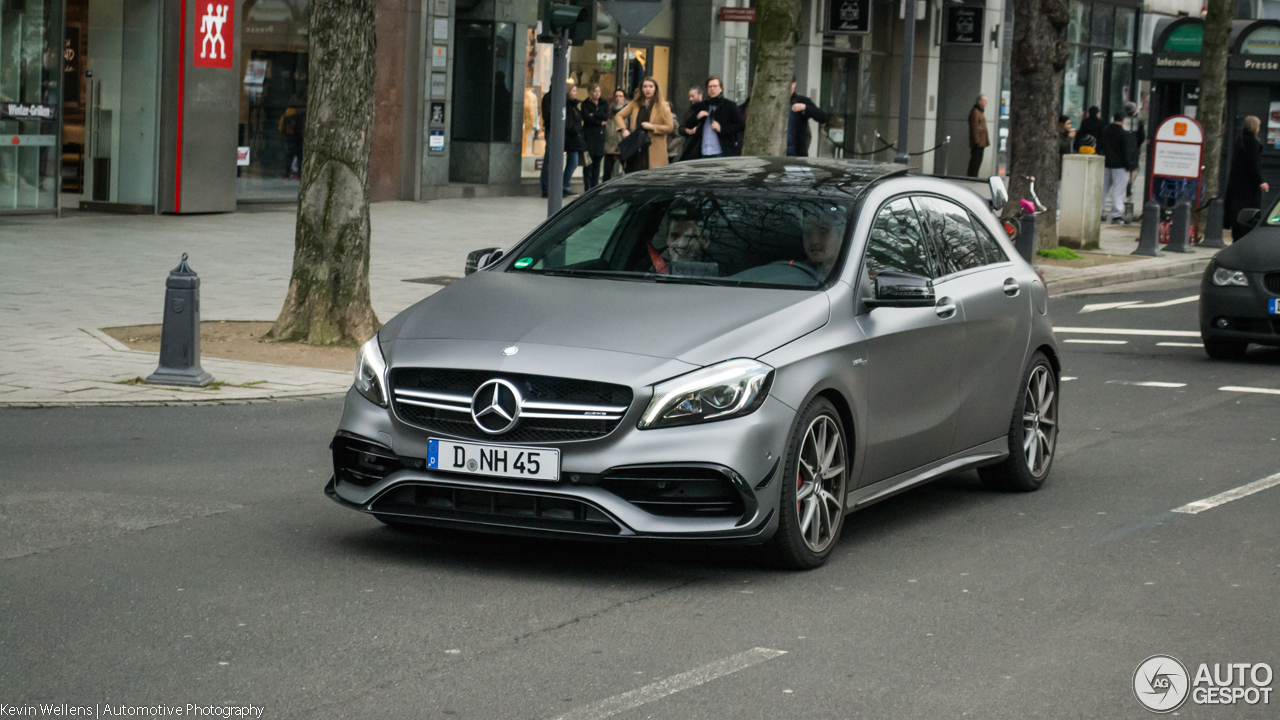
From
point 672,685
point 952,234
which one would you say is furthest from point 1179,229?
point 672,685

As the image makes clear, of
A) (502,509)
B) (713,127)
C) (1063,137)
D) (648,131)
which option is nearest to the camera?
(502,509)

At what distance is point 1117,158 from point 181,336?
74.2ft

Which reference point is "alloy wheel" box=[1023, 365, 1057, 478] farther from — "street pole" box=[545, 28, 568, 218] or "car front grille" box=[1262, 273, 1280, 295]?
"street pole" box=[545, 28, 568, 218]

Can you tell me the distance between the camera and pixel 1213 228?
90.3 ft

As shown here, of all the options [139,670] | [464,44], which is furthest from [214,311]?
[464,44]

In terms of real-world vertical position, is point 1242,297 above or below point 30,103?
below

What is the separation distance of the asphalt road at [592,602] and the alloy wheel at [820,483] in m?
0.17

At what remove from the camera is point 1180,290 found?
2152 cm

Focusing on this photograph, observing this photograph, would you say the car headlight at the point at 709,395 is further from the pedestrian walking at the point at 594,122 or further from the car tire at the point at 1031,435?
the pedestrian walking at the point at 594,122

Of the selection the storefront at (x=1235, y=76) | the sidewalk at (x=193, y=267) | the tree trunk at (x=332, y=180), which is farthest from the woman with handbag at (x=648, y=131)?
the storefront at (x=1235, y=76)

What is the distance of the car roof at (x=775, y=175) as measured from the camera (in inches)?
303

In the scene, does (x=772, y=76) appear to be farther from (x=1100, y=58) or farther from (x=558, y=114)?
(x=1100, y=58)

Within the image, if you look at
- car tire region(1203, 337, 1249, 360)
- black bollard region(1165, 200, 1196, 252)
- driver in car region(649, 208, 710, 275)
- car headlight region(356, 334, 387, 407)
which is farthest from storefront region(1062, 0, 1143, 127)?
car headlight region(356, 334, 387, 407)

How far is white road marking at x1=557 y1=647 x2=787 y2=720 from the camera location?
4.91m
